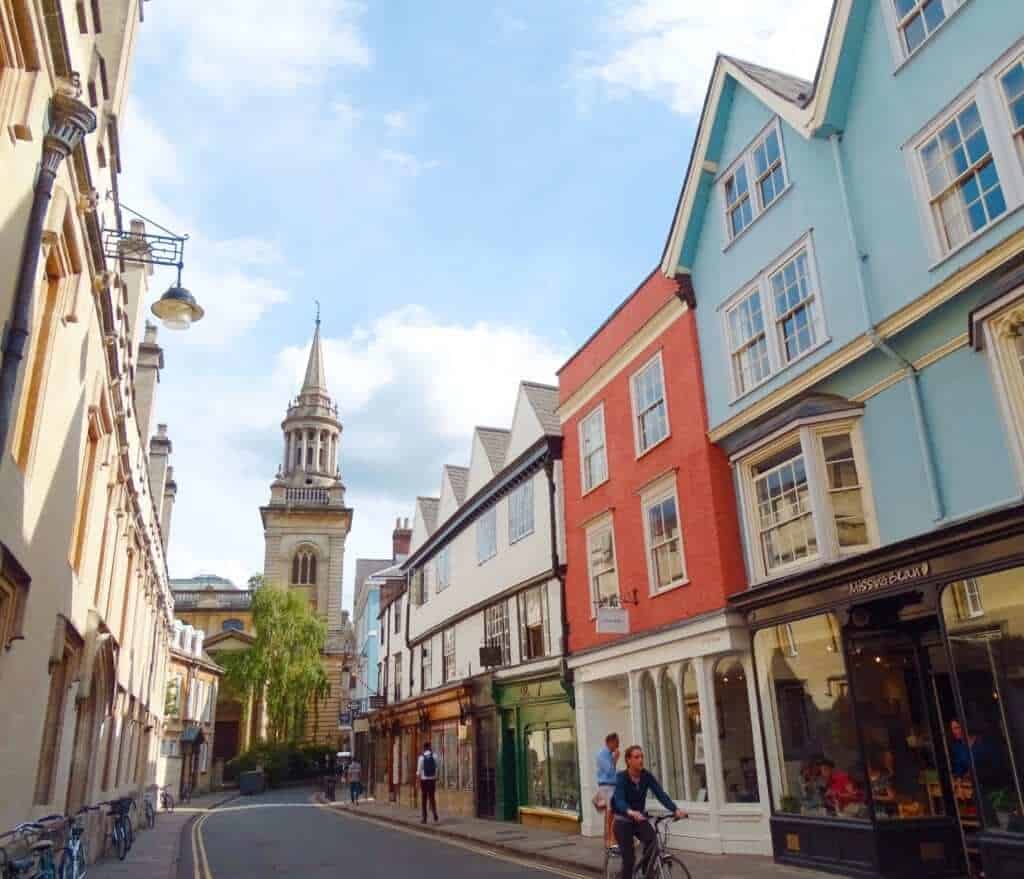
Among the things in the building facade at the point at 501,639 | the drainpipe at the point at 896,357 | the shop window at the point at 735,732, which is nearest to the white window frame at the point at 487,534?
the building facade at the point at 501,639

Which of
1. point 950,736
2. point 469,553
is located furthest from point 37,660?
point 469,553

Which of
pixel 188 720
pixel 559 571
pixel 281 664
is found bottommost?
pixel 188 720

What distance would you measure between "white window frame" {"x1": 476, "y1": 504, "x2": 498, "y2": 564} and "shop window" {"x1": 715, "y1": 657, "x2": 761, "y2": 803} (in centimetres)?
1128

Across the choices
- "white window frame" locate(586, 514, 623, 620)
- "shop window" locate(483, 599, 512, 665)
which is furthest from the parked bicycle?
"shop window" locate(483, 599, 512, 665)

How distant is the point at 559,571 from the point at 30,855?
13.4 meters

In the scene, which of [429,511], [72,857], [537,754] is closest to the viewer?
[72,857]

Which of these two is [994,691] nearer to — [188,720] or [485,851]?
[485,851]

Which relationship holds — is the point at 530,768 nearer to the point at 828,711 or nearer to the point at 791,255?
the point at 828,711

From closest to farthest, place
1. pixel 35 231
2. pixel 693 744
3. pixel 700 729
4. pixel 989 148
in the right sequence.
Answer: pixel 35 231, pixel 989 148, pixel 700 729, pixel 693 744

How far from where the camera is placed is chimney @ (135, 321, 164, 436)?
20.9m

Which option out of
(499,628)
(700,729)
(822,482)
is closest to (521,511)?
(499,628)

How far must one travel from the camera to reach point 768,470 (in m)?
13.7

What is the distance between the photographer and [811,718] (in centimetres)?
1234

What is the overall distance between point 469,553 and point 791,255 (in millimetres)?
16399
